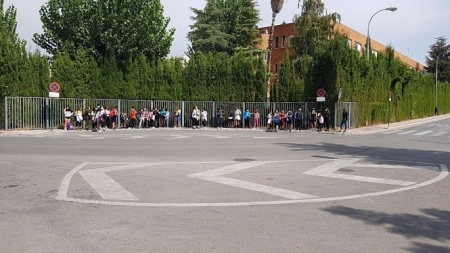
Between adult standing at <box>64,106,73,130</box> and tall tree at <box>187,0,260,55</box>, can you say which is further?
tall tree at <box>187,0,260,55</box>

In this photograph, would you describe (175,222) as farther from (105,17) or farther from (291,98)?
(291,98)

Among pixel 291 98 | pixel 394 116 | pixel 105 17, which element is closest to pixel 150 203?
pixel 105 17

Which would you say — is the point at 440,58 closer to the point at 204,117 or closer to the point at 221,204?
the point at 204,117

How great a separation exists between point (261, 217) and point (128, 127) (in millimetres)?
26871

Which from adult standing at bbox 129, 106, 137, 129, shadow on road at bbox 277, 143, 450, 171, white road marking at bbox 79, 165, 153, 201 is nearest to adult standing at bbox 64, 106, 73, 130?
adult standing at bbox 129, 106, 137, 129

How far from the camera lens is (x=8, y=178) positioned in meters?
10.0

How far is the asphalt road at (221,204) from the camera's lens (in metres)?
5.56

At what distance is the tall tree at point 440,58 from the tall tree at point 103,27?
71.9 metres

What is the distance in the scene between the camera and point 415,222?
6594 mm

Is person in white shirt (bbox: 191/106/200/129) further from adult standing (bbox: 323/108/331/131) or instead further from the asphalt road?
the asphalt road

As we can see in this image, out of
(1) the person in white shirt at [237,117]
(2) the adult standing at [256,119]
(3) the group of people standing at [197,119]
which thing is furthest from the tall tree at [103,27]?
(2) the adult standing at [256,119]

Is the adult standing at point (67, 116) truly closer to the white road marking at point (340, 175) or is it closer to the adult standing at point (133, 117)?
the adult standing at point (133, 117)

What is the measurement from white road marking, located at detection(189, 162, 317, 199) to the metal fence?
19.8m

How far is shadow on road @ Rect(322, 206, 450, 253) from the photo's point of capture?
5.72m
